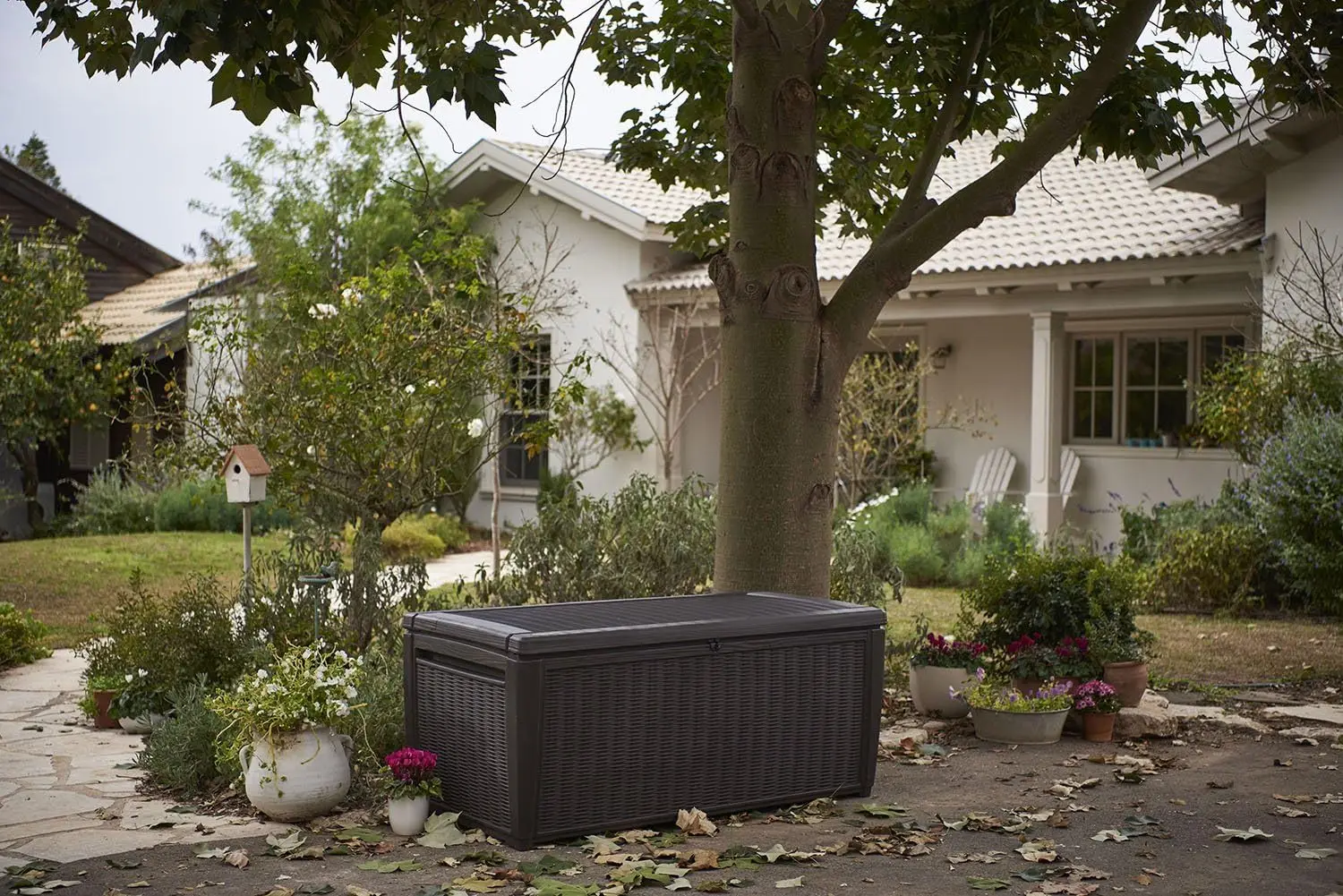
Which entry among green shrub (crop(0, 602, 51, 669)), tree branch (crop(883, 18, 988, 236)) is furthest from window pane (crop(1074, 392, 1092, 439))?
green shrub (crop(0, 602, 51, 669))

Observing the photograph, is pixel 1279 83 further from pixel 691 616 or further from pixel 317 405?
pixel 317 405

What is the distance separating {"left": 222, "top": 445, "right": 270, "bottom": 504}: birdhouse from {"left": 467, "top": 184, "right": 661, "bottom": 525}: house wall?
8951 mm

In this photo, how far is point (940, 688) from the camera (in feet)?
23.7

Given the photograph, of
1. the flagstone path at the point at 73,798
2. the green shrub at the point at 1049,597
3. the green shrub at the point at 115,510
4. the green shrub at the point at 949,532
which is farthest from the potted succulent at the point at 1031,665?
the green shrub at the point at 115,510

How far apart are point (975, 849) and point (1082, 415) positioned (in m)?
11.3

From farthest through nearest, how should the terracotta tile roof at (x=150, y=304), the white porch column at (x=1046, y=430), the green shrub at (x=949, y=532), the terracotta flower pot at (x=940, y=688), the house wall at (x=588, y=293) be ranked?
1. the terracotta tile roof at (x=150, y=304)
2. the house wall at (x=588, y=293)
3. the white porch column at (x=1046, y=430)
4. the green shrub at (x=949, y=532)
5. the terracotta flower pot at (x=940, y=688)

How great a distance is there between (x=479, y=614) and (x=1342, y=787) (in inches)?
145

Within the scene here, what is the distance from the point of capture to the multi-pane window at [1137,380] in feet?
47.5

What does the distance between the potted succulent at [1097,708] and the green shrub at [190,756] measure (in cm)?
396

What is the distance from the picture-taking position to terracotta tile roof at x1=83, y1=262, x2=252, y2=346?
18.8 meters

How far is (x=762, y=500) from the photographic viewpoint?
641 centimetres

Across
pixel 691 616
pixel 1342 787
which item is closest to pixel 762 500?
pixel 691 616

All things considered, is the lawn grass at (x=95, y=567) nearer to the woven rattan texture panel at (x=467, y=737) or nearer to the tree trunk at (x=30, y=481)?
the tree trunk at (x=30, y=481)

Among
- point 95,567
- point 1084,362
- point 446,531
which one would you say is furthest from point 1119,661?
point 446,531
